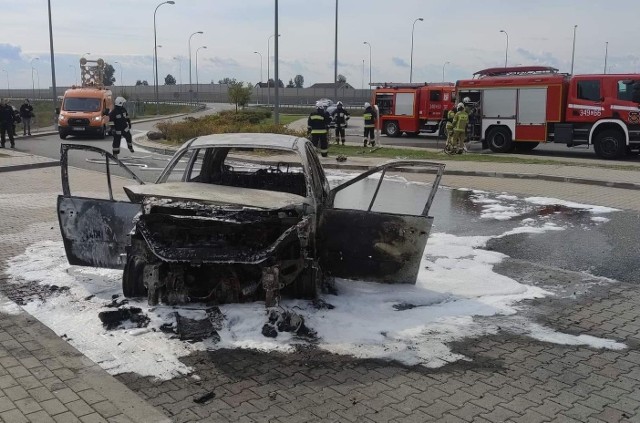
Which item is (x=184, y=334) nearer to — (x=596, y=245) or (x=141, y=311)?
(x=141, y=311)

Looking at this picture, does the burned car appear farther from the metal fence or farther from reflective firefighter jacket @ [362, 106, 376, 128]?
the metal fence

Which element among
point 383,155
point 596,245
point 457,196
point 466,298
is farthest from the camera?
point 383,155

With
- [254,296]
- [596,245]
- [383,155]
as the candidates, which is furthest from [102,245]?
[383,155]

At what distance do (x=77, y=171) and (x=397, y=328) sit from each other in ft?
41.8

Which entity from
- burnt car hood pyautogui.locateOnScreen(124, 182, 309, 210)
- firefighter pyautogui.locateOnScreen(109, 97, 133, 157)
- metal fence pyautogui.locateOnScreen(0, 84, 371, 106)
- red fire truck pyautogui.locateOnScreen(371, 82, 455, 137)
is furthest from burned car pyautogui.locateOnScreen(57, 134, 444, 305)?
metal fence pyautogui.locateOnScreen(0, 84, 371, 106)

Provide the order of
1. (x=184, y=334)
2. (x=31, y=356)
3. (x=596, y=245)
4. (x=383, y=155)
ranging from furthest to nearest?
1. (x=383, y=155)
2. (x=596, y=245)
3. (x=184, y=334)
4. (x=31, y=356)

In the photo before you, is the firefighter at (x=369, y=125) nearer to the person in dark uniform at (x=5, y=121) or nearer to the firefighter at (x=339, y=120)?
the firefighter at (x=339, y=120)

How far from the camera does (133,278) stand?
573cm

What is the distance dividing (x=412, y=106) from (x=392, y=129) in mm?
1694

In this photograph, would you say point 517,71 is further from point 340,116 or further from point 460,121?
point 340,116

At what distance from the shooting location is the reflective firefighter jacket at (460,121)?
67.8ft

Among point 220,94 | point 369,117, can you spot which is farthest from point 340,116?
point 220,94

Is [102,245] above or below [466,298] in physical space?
above

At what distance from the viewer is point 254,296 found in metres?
5.54
